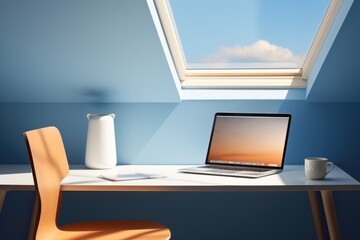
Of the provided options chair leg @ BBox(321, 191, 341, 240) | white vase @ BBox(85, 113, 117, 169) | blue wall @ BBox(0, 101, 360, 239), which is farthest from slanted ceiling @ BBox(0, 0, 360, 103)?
chair leg @ BBox(321, 191, 341, 240)

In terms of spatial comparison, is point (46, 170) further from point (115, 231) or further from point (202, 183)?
point (202, 183)

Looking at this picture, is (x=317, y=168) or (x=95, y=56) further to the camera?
(x=95, y=56)

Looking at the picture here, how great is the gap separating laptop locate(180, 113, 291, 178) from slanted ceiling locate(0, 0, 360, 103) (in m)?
0.27

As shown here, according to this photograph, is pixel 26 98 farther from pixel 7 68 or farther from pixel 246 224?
pixel 246 224

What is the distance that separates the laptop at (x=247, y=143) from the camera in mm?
2678

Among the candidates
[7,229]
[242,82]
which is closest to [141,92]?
[242,82]

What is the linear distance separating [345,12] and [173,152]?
1.08m

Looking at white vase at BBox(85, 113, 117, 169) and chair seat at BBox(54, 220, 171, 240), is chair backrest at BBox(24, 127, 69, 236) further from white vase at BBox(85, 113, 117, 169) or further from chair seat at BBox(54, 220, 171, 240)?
white vase at BBox(85, 113, 117, 169)

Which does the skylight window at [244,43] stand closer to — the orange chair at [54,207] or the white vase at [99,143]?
the white vase at [99,143]

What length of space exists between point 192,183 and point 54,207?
1.78 feet

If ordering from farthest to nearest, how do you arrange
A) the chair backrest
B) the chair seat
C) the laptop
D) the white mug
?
1. the laptop
2. the white mug
3. the chair seat
4. the chair backrest

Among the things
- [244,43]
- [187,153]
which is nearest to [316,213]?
[187,153]

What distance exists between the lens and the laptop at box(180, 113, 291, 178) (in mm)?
2678

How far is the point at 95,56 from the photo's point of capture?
2.69m
